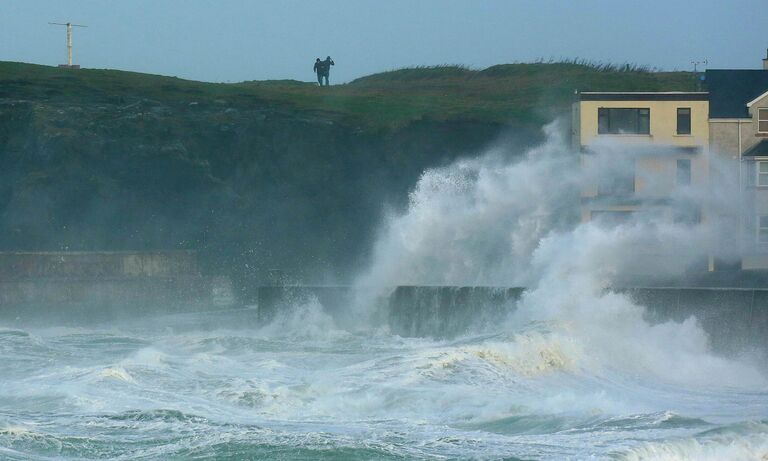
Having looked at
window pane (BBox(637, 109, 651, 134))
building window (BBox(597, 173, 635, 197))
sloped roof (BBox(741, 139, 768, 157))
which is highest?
window pane (BBox(637, 109, 651, 134))

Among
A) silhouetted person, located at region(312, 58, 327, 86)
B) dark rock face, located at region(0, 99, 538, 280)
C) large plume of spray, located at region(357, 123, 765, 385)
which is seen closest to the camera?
large plume of spray, located at region(357, 123, 765, 385)

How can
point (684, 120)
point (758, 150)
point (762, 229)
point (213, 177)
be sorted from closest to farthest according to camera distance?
1. point (762, 229)
2. point (758, 150)
3. point (684, 120)
4. point (213, 177)

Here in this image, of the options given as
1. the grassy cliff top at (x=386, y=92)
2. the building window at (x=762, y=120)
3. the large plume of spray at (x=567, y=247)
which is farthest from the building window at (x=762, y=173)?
the grassy cliff top at (x=386, y=92)

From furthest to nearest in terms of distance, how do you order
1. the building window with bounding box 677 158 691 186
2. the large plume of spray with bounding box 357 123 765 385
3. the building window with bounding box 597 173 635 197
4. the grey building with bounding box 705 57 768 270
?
the building window with bounding box 677 158 691 186 < the building window with bounding box 597 173 635 197 < the grey building with bounding box 705 57 768 270 < the large plume of spray with bounding box 357 123 765 385

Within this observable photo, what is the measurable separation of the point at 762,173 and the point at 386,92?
28.7m

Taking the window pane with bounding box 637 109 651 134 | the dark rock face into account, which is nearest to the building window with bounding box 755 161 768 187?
the window pane with bounding box 637 109 651 134

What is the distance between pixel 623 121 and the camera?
33.6m

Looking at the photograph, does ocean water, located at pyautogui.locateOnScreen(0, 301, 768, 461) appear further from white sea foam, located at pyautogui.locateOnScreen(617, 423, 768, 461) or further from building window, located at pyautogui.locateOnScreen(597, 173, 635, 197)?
building window, located at pyautogui.locateOnScreen(597, 173, 635, 197)

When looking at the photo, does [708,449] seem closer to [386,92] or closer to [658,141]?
[658,141]

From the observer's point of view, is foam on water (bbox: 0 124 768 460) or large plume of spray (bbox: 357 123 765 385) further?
large plume of spray (bbox: 357 123 765 385)

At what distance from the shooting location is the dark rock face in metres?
40.4

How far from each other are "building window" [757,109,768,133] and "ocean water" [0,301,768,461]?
14428 mm

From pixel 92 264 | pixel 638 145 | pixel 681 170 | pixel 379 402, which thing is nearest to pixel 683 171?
pixel 681 170

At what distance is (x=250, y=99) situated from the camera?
51.1m
